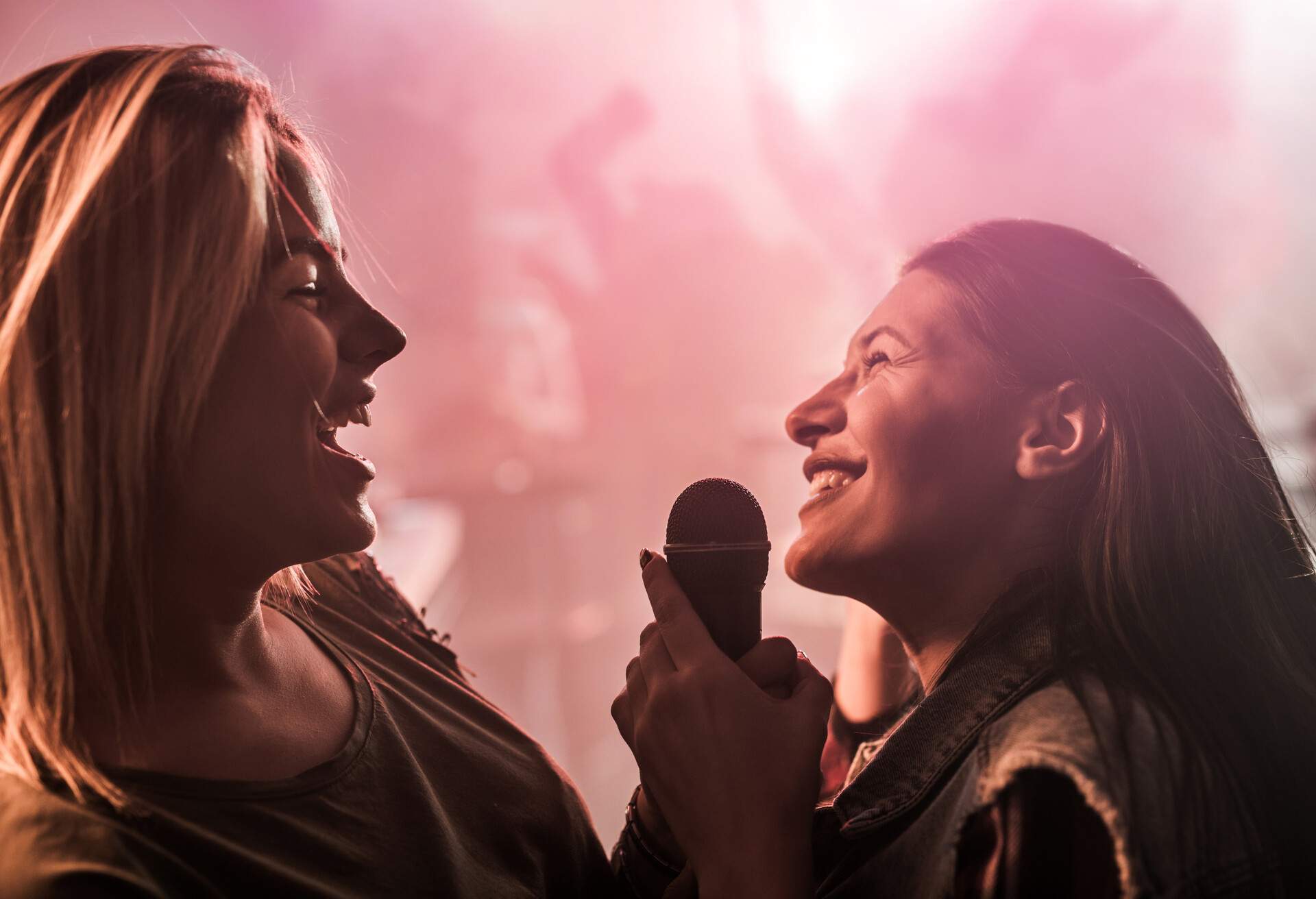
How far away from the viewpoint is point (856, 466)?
1.13 metres

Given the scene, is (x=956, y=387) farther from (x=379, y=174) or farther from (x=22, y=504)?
(x=379, y=174)

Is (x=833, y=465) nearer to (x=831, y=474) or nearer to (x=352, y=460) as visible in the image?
(x=831, y=474)

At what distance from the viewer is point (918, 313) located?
1.16 m

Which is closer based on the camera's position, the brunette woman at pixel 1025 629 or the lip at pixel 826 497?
the brunette woman at pixel 1025 629

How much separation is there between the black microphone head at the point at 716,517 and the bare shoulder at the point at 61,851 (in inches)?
22.5

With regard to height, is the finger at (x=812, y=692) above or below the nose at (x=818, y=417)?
below

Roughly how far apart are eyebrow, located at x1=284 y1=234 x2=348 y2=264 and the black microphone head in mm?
465

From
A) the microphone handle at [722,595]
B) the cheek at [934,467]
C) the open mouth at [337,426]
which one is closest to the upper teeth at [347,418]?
the open mouth at [337,426]

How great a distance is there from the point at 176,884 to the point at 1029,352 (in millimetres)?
1063

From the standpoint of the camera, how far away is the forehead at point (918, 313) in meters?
1.13

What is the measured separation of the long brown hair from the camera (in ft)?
2.75

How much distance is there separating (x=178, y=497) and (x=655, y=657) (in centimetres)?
51

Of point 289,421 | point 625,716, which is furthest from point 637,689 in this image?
point 289,421

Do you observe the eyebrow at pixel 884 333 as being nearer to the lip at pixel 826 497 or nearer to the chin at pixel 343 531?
the lip at pixel 826 497
